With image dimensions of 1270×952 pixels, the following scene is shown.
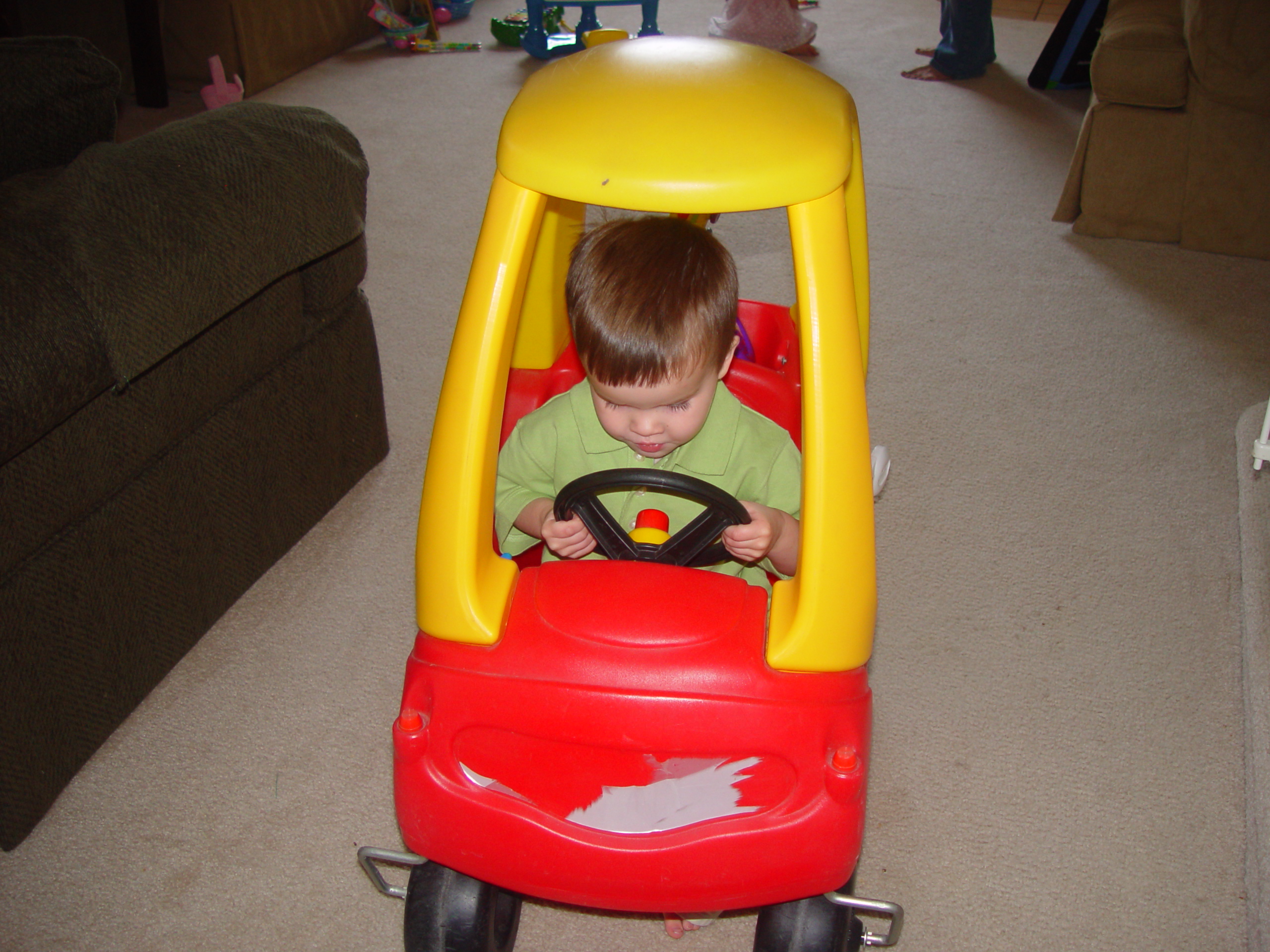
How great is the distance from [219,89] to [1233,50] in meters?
2.21

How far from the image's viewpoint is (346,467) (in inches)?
54.4

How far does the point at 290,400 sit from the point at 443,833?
64 cm

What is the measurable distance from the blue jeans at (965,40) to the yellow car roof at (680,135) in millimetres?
2327

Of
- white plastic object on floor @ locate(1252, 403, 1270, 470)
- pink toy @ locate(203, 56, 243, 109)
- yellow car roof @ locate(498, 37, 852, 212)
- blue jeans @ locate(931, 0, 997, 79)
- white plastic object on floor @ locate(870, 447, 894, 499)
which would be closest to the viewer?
yellow car roof @ locate(498, 37, 852, 212)

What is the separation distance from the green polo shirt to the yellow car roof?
0.90 feet

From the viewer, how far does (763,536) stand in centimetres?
84

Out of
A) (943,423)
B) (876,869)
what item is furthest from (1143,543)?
(876,869)

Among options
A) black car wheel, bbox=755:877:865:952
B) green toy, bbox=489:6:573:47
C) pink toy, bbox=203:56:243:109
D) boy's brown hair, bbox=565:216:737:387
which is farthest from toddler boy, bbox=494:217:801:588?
green toy, bbox=489:6:573:47

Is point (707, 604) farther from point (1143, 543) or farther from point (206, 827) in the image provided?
point (1143, 543)

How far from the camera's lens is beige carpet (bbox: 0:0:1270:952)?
37.6 inches

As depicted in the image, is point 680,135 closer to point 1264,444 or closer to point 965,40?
point 1264,444

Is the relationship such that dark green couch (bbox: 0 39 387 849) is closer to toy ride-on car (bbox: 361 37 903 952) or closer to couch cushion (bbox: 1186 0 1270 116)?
toy ride-on car (bbox: 361 37 903 952)

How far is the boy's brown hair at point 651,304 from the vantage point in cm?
78

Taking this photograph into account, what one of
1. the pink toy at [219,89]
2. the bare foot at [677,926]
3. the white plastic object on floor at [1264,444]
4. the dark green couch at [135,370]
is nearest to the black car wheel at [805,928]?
the bare foot at [677,926]
